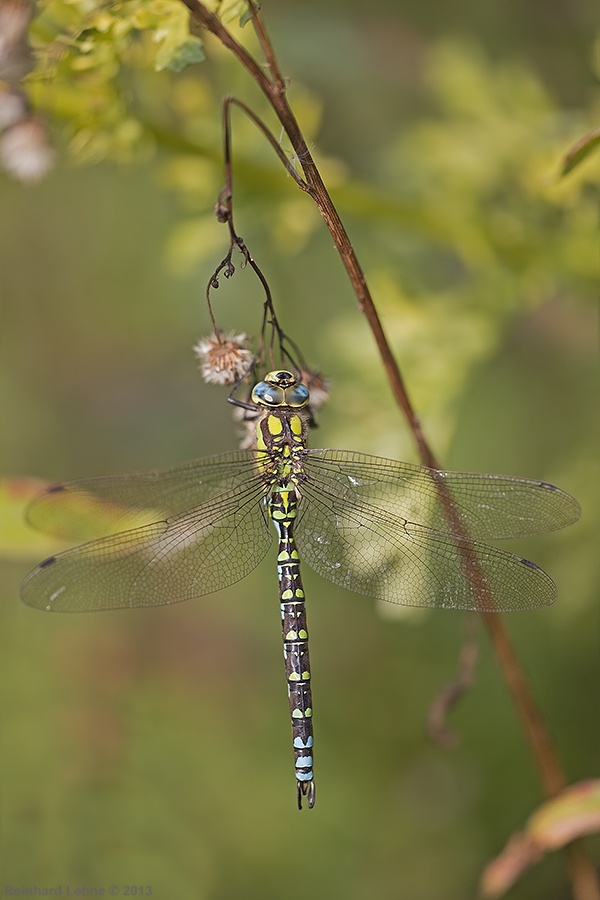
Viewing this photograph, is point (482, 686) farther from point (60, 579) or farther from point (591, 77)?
point (591, 77)

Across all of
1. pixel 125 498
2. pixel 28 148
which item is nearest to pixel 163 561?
pixel 125 498

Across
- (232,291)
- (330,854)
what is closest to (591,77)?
(232,291)

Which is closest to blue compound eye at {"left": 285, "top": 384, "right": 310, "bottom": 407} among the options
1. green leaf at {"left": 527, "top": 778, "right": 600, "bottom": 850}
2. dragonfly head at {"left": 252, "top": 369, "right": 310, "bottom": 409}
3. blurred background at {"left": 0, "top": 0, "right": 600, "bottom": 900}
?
dragonfly head at {"left": 252, "top": 369, "right": 310, "bottom": 409}

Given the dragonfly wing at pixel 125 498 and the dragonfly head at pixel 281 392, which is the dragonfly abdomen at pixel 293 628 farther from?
the dragonfly head at pixel 281 392

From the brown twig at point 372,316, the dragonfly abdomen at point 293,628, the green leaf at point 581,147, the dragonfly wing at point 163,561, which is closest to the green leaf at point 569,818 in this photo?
the brown twig at point 372,316

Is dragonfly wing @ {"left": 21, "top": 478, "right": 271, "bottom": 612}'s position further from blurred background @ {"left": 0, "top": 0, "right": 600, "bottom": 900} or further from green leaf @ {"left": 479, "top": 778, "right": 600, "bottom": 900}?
green leaf @ {"left": 479, "top": 778, "right": 600, "bottom": 900}
